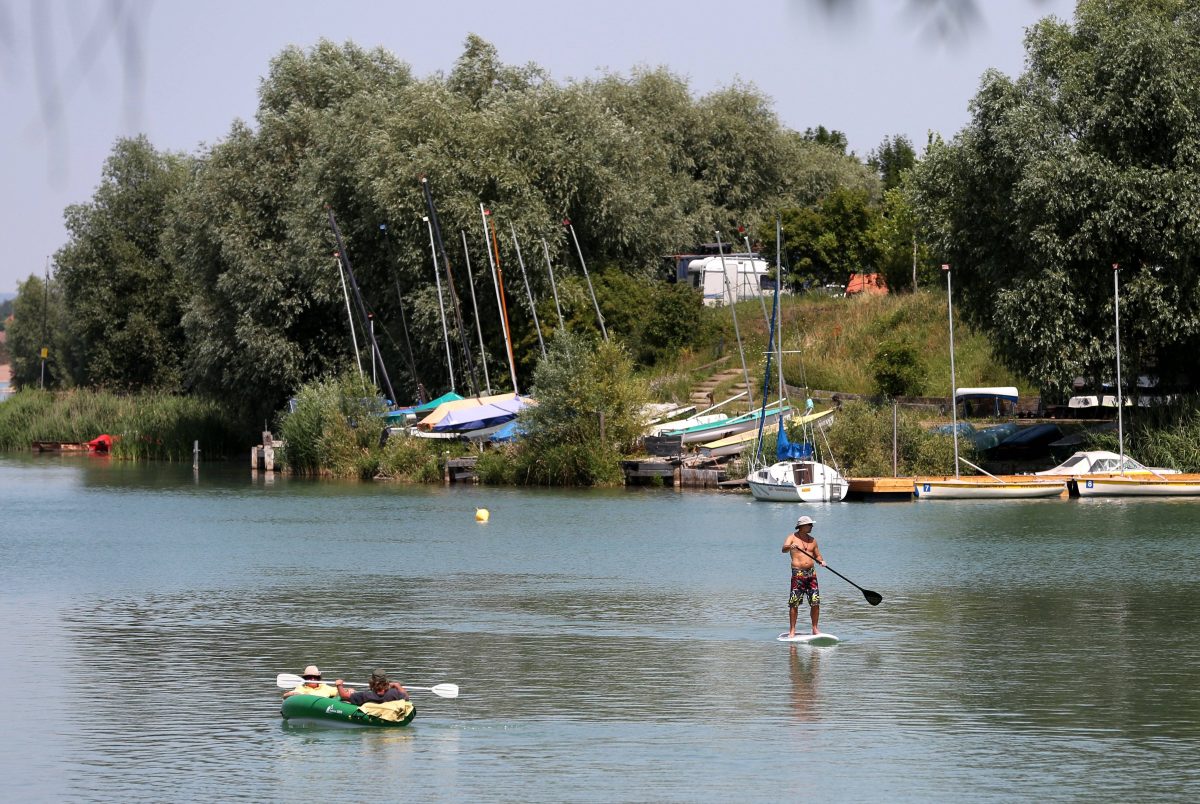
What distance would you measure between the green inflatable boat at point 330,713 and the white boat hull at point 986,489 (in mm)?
35276

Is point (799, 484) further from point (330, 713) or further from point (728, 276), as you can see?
point (728, 276)

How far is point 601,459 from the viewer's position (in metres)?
59.5

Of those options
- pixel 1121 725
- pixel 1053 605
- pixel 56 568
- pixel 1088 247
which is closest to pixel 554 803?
pixel 1121 725

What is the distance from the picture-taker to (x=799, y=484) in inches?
2050

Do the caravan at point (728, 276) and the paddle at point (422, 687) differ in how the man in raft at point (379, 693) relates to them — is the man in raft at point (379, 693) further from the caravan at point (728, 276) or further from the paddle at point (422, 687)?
the caravan at point (728, 276)

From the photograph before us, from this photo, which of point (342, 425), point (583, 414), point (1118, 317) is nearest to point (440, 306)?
point (342, 425)

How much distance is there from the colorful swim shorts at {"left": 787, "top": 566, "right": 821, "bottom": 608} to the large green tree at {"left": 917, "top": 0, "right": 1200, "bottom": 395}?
2924cm

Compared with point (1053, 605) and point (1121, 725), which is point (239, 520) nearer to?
point (1053, 605)

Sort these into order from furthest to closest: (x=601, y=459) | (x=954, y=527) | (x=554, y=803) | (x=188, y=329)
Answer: (x=188, y=329), (x=601, y=459), (x=954, y=527), (x=554, y=803)

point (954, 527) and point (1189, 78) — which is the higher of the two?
point (1189, 78)

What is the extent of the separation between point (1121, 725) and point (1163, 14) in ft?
128

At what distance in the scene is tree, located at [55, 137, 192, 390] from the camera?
268 feet

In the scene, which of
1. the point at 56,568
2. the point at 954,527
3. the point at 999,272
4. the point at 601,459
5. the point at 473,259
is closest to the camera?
the point at 56,568

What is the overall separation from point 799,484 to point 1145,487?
10953 millimetres
